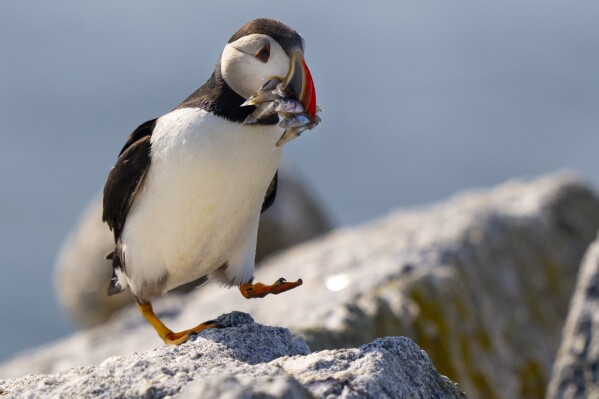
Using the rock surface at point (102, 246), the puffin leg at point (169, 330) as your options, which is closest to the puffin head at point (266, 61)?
the puffin leg at point (169, 330)

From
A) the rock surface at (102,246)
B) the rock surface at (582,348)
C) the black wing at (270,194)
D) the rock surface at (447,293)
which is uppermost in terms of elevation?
the black wing at (270,194)

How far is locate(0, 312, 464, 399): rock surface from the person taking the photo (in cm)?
414

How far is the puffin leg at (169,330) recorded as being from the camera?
18.8ft

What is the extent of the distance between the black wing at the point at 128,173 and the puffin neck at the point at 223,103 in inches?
15.7

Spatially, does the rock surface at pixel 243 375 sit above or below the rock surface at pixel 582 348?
above

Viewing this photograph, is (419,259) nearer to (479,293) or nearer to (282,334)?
(479,293)

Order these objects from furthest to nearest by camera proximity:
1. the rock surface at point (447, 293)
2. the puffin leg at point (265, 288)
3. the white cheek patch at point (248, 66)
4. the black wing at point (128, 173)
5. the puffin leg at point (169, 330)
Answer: the rock surface at point (447, 293), the black wing at point (128, 173), the puffin leg at point (265, 288), the white cheek patch at point (248, 66), the puffin leg at point (169, 330)

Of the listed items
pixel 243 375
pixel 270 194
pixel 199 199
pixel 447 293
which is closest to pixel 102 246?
pixel 447 293

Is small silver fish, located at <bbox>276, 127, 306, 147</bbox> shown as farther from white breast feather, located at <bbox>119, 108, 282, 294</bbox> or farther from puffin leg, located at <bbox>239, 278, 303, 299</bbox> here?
puffin leg, located at <bbox>239, 278, 303, 299</bbox>

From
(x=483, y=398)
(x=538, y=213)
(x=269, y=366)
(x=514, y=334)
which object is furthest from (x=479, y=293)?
(x=269, y=366)

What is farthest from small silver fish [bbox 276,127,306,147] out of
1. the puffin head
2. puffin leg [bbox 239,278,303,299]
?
puffin leg [bbox 239,278,303,299]

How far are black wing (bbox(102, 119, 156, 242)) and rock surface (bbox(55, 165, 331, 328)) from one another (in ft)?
30.9

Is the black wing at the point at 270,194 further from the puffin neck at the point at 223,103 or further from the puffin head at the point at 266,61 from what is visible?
the puffin head at the point at 266,61

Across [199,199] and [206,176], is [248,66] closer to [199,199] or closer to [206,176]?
[206,176]
